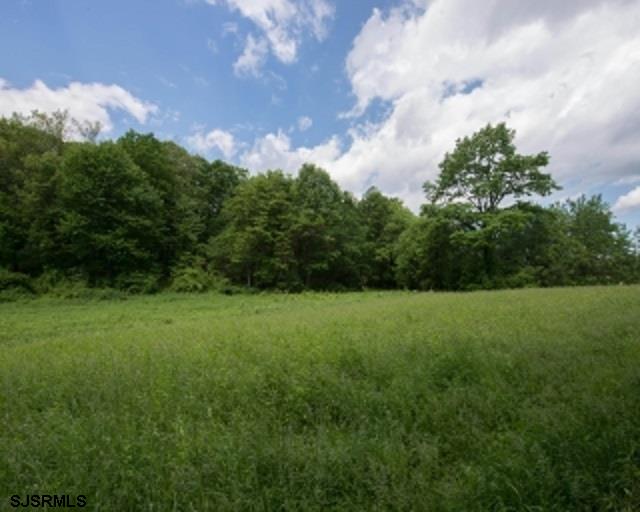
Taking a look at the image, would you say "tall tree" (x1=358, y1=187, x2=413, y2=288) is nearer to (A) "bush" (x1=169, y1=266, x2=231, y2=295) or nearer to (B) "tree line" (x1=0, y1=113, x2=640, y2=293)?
(B) "tree line" (x1=0, y1=113, x2=640, y2=293)

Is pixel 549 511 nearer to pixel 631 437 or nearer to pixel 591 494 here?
pixel 591 494

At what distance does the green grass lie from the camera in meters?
2.65

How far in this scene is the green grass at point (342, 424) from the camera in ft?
8.69

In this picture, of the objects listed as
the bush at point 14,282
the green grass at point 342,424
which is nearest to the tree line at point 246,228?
the bush at point 14,282

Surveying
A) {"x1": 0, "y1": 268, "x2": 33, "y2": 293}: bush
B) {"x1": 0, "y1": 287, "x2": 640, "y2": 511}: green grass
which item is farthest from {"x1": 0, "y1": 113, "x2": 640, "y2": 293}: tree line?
{"x1": 0, "y1": 287, "x2": 640, "y2": 511}: green grass

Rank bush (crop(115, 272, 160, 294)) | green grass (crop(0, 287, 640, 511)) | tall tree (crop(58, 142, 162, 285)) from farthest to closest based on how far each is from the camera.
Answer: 1. tall tree (crop(58, 142, 162, 285))
2. bush (crop(115, 272, 160, 294))
3. green grass (crop(0, 287, 640, 511))

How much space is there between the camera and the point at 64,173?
26672mm

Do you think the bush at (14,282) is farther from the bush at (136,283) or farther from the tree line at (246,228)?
the bush at (136,283)

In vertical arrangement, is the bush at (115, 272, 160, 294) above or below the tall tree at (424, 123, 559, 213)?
below

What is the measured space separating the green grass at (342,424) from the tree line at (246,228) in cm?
2389

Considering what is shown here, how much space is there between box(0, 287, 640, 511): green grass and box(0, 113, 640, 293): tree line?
23.9 metres

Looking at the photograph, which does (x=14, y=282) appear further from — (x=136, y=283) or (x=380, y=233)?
(x=380, y=233)

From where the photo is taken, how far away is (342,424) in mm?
3650

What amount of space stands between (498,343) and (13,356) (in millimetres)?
10322
